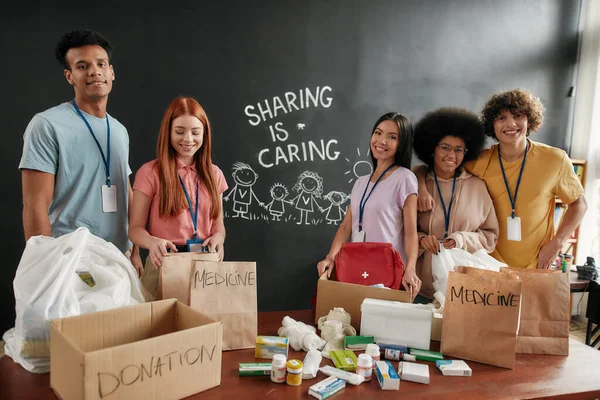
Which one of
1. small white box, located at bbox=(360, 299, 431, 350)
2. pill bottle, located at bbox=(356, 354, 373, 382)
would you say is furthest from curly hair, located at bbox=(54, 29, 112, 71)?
pill bottle, located at bbox=(356, 354, 373, 382)

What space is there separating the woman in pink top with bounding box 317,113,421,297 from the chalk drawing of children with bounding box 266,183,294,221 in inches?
51.7

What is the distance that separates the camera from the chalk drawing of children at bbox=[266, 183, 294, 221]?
10.9ft

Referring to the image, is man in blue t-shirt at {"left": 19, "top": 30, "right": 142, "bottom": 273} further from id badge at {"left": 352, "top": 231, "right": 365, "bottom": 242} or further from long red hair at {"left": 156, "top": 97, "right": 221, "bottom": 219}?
id badge at {"left": 352, "top": 231, "right": 365, "bottom": 242}

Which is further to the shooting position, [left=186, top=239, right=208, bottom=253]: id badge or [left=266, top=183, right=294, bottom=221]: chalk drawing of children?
[left=266, top=183, right=294, bottom=221]: chalk drawing of children

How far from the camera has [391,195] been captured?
199cm

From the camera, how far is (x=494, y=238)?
201cm

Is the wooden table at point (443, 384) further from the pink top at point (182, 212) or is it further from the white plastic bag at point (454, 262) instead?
the pink top at point (182, 212)

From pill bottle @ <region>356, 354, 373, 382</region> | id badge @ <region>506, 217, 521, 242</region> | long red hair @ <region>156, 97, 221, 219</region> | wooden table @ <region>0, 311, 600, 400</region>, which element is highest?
long red hair @ <region>156, 97, 221, 219</region>

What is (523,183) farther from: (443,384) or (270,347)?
(270,347)

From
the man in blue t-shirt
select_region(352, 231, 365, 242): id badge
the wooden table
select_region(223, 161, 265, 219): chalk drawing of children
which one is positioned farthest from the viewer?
select_region(223, 161, 265, 219): chalk drawing of children

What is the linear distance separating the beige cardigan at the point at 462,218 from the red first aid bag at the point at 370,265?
0.34 metres

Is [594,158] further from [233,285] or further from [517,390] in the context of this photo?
[233,285]

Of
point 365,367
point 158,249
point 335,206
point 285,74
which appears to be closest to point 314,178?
point 335,206

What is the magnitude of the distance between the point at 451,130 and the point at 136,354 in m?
1.78
